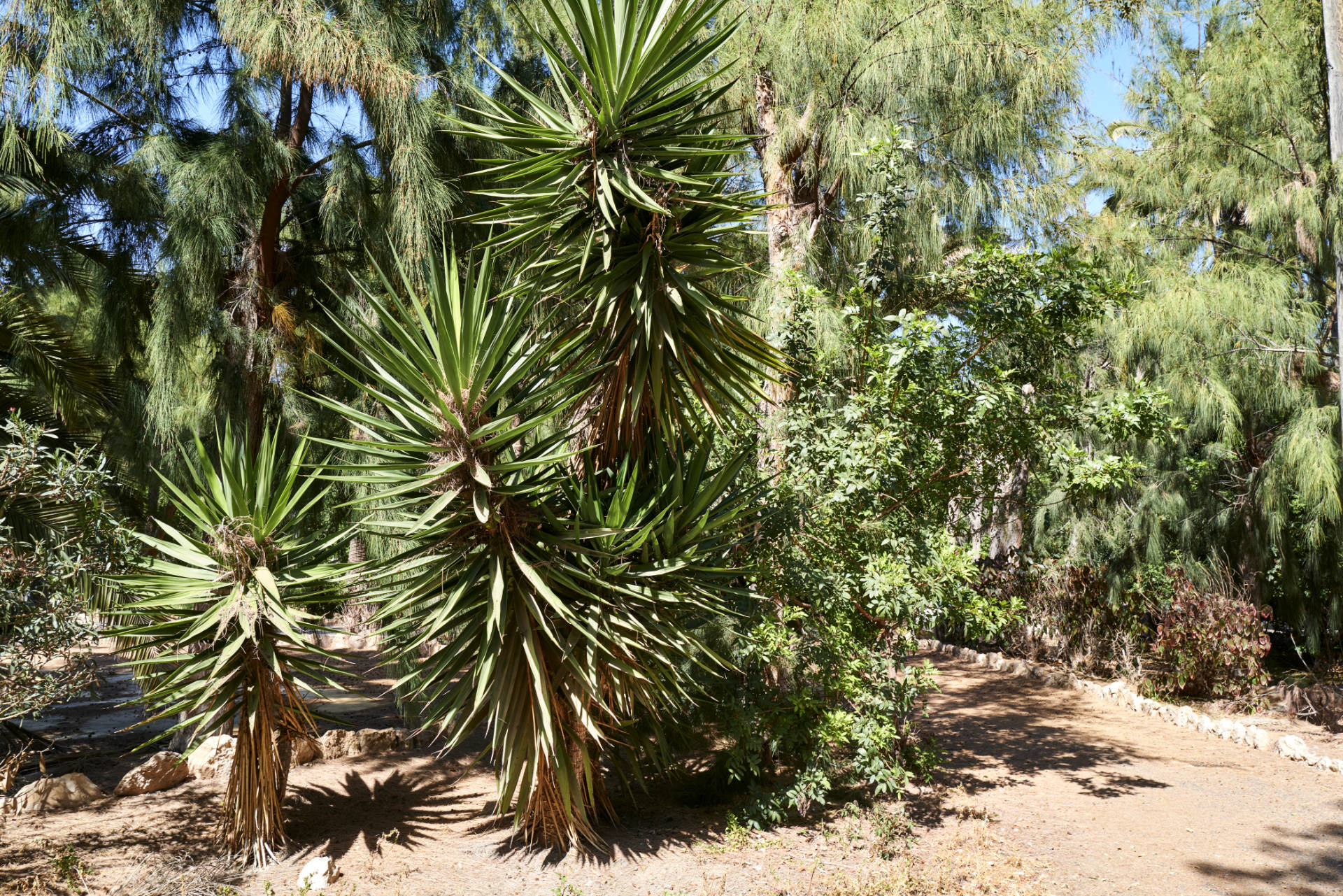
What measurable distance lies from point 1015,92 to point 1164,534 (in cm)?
579

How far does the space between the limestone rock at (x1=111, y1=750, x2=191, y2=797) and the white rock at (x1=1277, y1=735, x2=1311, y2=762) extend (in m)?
9.01

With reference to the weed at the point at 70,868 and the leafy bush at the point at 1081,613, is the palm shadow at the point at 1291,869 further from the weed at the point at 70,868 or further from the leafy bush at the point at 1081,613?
the weed at the point at 70,868

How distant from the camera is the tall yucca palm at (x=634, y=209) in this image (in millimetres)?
4719

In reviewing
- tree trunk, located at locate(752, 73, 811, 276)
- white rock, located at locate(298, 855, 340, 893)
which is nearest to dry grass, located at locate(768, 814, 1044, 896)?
white rock, located at locate(298, 855, 340, 893)

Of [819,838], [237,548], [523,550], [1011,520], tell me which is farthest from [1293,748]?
[237,548]

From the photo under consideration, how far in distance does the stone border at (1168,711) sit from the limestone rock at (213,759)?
6.33 m

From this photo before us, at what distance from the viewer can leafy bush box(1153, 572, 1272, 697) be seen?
9000 mm

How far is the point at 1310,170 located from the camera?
8.60 m

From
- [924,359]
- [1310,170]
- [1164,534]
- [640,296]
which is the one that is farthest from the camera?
[1164,534]

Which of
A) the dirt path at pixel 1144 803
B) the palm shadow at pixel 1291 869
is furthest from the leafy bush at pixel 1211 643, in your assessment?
the palm shadow at pixel 1291 869

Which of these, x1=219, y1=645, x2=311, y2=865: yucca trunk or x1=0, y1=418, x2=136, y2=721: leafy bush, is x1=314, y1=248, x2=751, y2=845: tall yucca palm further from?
x1=0, y1=418, x2=136, y2=721: leafy bush

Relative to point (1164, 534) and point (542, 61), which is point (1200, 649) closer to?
point (1164, 534)

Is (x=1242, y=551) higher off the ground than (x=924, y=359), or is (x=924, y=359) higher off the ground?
(x=924, y=359)

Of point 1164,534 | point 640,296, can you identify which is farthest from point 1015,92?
point 1164,534
